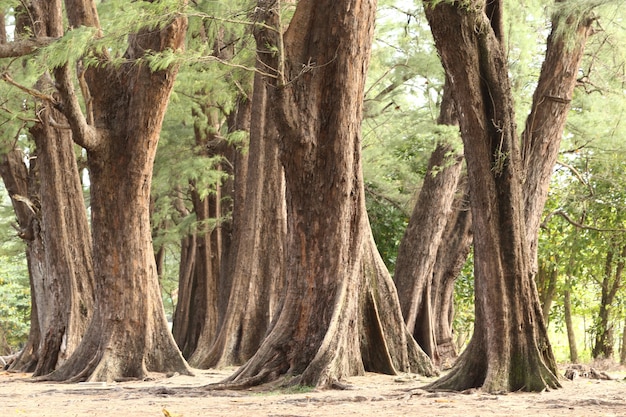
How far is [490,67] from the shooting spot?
361 inches

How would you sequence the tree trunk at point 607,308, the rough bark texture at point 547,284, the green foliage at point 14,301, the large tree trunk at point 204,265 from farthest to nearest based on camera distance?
the green foliage at point 14,301 < the rough bark texture at point 547,284 < the tree trunk at point 607,308 < the large tree trunk at point 204,265

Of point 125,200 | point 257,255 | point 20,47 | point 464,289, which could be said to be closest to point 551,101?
point 257,255

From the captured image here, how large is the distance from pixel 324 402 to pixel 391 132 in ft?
40.8

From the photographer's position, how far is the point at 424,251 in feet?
51.3

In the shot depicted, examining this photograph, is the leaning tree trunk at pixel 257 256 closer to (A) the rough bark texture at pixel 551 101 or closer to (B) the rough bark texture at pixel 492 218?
(A) the rough bark texture at pixel 551 101

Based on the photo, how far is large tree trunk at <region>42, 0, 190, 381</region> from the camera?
41.1 ft

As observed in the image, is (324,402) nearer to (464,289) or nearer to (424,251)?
(424,251)

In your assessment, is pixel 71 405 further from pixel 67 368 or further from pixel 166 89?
pixel 166 89

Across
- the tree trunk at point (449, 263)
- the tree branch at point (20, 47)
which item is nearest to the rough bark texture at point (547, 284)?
the tree trunk at point (449, 263)

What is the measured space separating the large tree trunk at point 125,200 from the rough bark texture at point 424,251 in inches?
180

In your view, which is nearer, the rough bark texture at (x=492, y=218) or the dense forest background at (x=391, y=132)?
the rough bark texture at (x=492, y=218)

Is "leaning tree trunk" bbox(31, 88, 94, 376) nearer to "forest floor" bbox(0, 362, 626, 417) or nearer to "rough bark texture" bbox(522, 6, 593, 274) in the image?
"forest floor" bbox(0, 362, 626, 417)

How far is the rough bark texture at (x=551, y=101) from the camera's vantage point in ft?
39.1

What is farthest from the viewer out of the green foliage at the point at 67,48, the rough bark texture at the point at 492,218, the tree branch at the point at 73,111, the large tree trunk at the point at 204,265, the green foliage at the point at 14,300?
the green foliage at the point at 14,300
